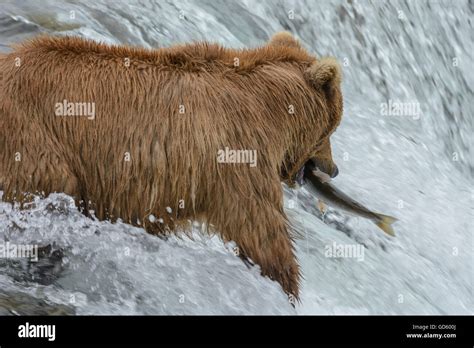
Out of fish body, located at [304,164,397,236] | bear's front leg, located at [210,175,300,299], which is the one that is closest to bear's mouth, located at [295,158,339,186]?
fish body, located at [304,164,397,236]

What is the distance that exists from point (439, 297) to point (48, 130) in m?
4.29

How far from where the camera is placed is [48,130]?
546cm

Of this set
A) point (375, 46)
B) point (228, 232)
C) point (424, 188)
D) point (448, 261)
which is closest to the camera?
point (228, 232)

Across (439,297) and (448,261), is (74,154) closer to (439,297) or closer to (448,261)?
(439,297)

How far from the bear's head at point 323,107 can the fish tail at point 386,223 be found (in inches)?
50.0

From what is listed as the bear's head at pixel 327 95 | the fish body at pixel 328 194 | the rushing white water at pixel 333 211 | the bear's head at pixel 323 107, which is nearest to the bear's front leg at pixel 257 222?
the rushing white water at pixel 333 211

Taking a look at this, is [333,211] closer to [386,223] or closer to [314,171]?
[386,223]

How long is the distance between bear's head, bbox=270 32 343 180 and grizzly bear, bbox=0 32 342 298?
43 cm

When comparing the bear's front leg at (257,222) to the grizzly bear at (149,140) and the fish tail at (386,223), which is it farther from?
the fish tail at (386,223)

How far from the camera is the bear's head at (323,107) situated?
615 centimetres

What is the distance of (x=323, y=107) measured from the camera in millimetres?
6285

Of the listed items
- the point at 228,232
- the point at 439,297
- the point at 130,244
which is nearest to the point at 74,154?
the point at 130,244
